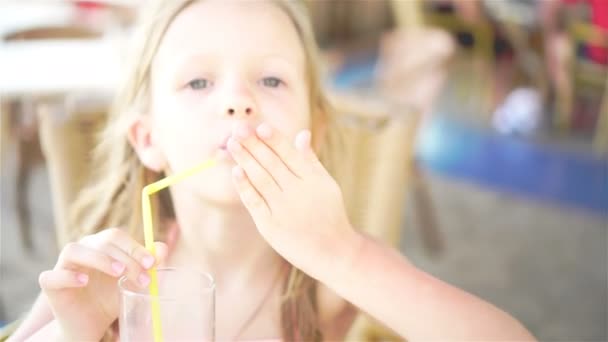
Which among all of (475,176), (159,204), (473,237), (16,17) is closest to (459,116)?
(475,176)

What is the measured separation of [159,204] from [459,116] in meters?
3.66

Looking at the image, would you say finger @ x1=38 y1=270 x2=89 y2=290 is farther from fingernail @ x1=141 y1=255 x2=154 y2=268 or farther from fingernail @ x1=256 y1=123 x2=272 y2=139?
fingernail @ x1=256 y1=123 x2=272 y2=139

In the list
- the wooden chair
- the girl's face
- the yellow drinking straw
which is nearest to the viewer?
the yellow drinking straw

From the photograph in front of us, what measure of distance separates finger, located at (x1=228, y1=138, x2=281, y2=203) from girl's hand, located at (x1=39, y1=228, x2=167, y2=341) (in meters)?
0.10

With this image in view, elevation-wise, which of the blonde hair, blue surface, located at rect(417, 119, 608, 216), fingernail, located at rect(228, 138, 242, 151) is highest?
fingernail, located at rect(228, 138, 242, 151)

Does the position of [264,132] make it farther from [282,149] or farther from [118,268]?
[118,268]

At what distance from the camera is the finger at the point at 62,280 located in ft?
2.40

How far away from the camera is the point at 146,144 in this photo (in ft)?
3.23

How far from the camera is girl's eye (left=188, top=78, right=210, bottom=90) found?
850mm

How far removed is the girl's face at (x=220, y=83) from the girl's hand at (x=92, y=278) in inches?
5.0

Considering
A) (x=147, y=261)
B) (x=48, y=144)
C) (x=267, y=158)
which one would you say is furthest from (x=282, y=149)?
(x=48, y=144)

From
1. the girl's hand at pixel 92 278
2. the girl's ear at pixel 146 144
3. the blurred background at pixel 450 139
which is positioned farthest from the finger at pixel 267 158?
the blurred background at pixel 450 139

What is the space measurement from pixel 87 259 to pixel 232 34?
0.28 metres

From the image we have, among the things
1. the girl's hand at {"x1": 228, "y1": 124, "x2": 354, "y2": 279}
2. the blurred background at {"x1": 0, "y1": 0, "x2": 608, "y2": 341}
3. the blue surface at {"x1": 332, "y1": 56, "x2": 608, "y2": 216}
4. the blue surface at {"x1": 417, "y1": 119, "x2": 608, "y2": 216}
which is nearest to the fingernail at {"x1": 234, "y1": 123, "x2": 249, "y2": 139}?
the girl's hand at {"x1": 228, "y1": 124, "x2": 354, "y2": 279}
